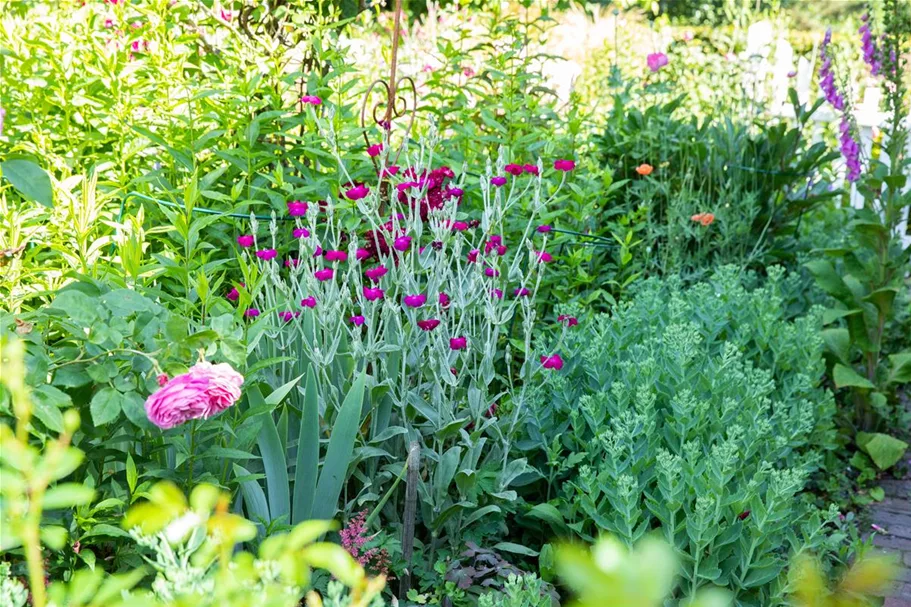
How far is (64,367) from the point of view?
171 cm

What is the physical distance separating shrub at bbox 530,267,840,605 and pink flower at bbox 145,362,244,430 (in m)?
0.98

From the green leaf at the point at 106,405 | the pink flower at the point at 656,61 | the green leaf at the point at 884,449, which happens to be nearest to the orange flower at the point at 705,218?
the green leaf at the point at 884,449

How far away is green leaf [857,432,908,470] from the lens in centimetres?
345

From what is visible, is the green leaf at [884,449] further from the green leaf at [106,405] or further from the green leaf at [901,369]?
the green leaf at [106,405]

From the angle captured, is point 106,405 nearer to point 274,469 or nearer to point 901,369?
point 274,469

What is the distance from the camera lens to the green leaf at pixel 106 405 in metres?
1.59

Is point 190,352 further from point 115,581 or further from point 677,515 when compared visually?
point 677,515

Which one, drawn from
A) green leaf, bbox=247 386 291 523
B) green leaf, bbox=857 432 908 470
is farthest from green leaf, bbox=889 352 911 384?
green leaf, bbox=247 386 291 523

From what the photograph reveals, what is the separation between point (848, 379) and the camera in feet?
11.7

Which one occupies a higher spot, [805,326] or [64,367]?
[64,367]

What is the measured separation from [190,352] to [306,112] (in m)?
1.71

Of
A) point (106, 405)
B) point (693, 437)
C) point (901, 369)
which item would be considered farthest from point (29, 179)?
point (901, 369)

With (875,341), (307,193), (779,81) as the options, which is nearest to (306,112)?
(307,193)

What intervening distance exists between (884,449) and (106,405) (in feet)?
9.68
